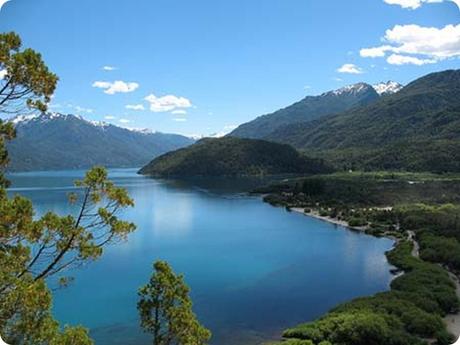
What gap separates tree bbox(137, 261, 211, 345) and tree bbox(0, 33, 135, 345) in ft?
15.7

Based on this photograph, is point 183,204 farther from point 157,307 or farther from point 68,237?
point 68,237

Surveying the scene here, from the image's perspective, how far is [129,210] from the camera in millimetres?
99625

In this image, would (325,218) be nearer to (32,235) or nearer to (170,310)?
(170,310)

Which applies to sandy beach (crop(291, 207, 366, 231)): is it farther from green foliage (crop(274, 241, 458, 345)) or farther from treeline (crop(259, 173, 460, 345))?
green foliage (crop(274, 241, 458, 345))

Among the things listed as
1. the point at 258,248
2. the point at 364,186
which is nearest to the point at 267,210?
the point at 364,186

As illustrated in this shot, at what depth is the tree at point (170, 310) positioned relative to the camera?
14109 mm

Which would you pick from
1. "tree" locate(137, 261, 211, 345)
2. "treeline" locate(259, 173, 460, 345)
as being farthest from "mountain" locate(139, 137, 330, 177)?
"tree" locate(137, 261, 211, 345)

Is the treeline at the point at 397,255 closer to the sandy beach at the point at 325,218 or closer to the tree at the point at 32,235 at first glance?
the sandy beach at the point at 325,218

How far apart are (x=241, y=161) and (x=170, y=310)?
167 meters

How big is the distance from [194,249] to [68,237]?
5081cm

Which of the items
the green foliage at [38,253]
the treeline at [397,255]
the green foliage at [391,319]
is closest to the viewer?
the green foliage at [38,253]

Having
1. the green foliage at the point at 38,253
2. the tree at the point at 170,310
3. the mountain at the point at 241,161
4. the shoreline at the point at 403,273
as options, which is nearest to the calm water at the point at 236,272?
→ the shoreline at the point at 403,273

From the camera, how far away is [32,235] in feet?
30.8

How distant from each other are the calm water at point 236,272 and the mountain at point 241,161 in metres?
87.0
